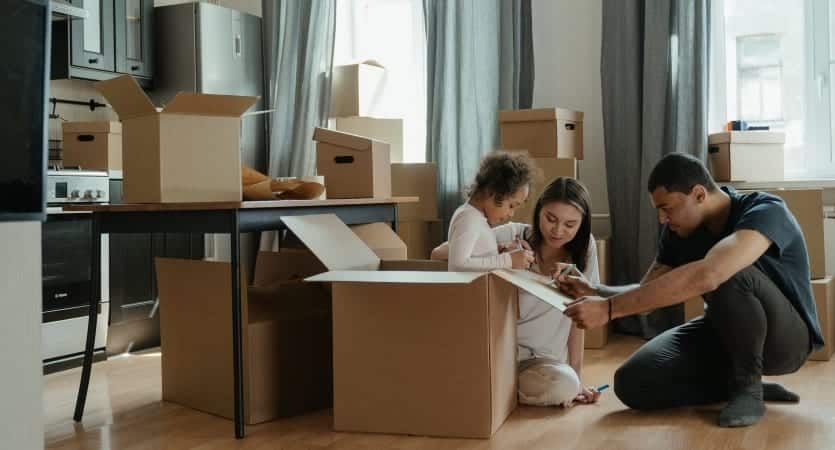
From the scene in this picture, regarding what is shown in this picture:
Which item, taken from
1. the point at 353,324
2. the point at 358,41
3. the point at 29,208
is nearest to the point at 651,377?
the point at 353,324

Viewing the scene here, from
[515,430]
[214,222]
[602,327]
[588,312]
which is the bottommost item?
[515,430]

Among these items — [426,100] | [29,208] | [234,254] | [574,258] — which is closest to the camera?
[29,208]

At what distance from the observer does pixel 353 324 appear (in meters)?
2.38

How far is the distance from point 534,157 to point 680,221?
151 cm

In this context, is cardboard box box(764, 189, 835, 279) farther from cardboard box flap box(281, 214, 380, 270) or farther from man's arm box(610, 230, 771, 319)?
cardboard box flap box(281, 214, 380, 270)

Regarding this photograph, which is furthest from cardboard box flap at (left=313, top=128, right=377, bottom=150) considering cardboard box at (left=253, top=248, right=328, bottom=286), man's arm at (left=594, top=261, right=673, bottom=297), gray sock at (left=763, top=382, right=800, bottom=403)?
gray sock at (left=763, top=382, right=800, bottom=403)

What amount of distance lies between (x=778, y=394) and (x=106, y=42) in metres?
3.39

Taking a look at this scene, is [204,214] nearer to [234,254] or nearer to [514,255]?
[234,254]

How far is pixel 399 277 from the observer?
2.35 meters

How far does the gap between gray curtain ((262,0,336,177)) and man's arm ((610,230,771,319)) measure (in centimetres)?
284

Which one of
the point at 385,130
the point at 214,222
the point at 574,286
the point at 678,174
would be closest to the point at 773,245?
the point at 678,174

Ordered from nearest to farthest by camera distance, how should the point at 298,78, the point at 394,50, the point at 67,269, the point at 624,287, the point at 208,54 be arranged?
the point at 624,287 → the point at 67,269 → the point at 208,54 → the point at 298,78 → the point at 394,50

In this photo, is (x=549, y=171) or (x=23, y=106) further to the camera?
(x=549, y=171)

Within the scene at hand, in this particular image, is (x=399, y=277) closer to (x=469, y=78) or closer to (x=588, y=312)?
(x=588, y=312)
